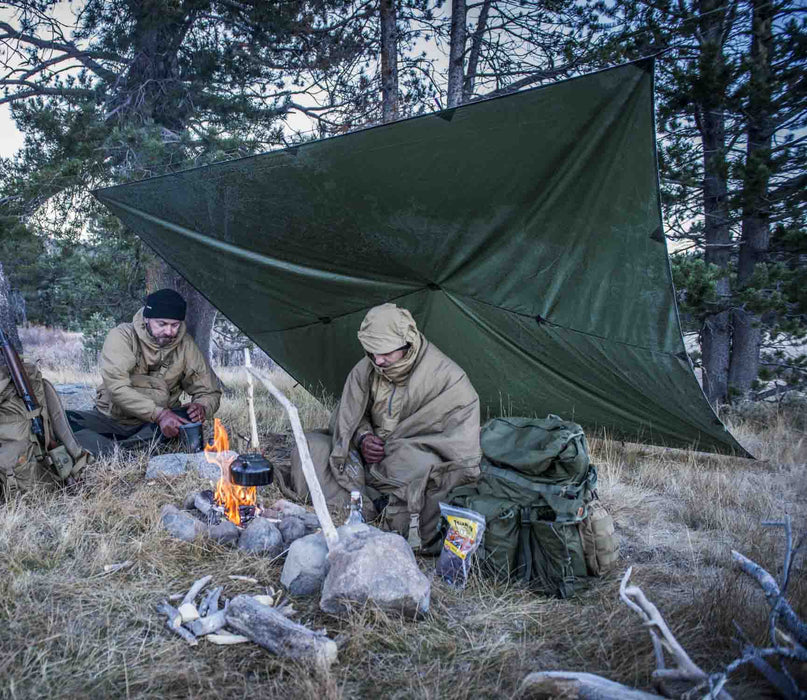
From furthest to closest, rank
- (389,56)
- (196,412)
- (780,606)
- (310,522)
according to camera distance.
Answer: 1. (389,56)
2. (196,412)
3. (310,522)
4. (780,606)

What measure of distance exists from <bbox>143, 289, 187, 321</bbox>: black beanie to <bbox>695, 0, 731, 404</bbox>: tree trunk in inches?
201

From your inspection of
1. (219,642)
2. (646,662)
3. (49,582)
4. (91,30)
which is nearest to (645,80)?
(646,662)

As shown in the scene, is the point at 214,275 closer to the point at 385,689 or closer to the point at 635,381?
the point at 635,381

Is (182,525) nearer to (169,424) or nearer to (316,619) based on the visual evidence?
(316,619)

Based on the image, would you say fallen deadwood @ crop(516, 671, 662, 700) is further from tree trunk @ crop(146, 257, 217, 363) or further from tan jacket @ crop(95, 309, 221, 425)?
tree trunk @ crop(146, 257, 217, 363)

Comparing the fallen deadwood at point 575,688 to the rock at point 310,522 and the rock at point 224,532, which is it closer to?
the rock at point 310,522

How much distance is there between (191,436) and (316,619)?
227cm

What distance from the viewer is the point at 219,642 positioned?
2221 millimetres

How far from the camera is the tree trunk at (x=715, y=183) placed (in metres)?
5.27

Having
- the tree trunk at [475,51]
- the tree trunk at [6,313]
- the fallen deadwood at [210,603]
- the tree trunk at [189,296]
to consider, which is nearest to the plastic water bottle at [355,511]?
the fallen deadwood at [210,603]

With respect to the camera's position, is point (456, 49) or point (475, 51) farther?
point (475, 51)

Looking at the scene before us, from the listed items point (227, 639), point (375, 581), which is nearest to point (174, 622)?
point (227, 639)

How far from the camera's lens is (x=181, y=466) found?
13.0ft

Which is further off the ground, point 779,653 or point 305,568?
point 779,653
